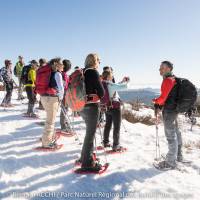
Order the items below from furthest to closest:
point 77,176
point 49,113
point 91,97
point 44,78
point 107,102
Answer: point 107,102 < point 49,113 < point 44,78 < point 77,176 < point 91,97

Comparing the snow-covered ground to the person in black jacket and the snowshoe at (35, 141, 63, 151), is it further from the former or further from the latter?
the person in black jacket

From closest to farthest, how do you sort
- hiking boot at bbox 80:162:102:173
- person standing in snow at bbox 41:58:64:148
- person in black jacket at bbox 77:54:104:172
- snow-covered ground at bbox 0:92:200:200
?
snow-covered ground at bbox 0:92:200:200 → person in black jacket at bbox 77:54:104:172 → hiking boot at bbox 80:162:102:173 → person standing in snow at bbox 41:58:64:148

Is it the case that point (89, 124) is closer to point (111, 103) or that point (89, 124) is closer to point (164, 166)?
point (111, 103)

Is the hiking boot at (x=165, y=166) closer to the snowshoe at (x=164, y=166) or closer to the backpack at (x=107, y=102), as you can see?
the snowshoe at (x=164, y=166)

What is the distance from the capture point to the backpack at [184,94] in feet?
21.2

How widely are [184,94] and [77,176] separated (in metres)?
2.96

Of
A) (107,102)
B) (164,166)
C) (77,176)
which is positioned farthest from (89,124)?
(164,166)

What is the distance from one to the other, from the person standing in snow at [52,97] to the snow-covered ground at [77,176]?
440mm

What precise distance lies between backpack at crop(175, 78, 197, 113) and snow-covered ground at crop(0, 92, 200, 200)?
1.58m

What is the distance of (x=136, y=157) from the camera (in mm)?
7703

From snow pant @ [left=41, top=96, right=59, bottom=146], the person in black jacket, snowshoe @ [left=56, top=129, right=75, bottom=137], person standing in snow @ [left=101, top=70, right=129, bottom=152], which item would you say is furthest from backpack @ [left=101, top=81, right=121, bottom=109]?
snowshoe @ [left=56, top=129, right=75, bottom=137]

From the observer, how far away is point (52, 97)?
734cm

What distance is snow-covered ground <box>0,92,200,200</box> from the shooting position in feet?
18.0

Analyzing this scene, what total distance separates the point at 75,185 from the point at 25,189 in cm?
96
